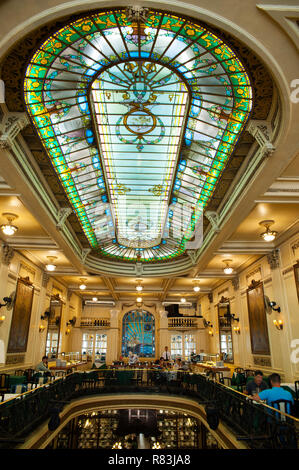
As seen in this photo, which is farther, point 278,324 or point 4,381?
point 278,324

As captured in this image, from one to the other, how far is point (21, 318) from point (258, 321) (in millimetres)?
8288

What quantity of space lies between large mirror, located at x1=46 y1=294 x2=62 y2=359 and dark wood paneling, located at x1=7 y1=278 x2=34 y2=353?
2620 millimetres

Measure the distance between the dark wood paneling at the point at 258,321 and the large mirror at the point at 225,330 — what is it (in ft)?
7.18

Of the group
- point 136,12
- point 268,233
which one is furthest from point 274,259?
point 136,12

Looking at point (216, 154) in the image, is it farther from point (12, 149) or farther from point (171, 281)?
point (171, 281)

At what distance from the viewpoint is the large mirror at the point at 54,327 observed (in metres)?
13.9

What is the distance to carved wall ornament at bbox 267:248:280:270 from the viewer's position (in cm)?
945

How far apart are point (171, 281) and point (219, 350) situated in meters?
4.19

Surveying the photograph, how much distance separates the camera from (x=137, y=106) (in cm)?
588

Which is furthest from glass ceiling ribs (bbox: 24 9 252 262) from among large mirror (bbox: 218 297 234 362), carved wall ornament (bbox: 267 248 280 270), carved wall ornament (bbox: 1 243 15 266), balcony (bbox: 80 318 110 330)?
balcony (bbox: 80 318 110 330)

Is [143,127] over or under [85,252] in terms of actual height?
over

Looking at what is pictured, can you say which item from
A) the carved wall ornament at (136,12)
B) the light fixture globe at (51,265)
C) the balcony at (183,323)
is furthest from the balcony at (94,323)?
the carved wall ornament at (136,12)

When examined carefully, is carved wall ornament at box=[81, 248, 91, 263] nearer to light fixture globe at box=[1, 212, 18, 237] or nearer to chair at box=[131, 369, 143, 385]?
light fixture globe at box=[1, 212, 18, 237]

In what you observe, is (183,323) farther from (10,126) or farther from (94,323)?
(10,126)
